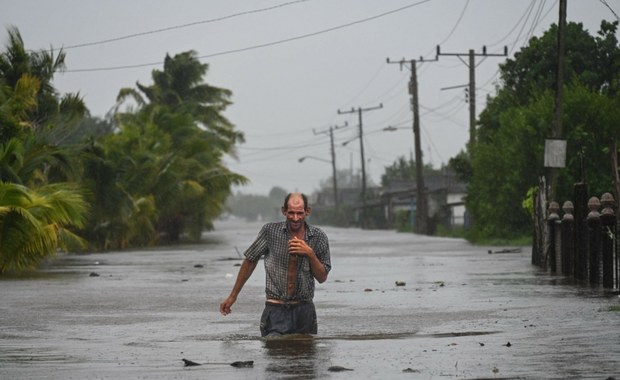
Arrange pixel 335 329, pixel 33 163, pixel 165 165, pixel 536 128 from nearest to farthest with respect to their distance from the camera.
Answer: pixel 335 329, pixel 33 163, pixel 536 128, pixel 165 165

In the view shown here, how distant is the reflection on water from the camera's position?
965 centimetres

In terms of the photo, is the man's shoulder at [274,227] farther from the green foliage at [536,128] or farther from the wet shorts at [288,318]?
the green foliage at [536,128]

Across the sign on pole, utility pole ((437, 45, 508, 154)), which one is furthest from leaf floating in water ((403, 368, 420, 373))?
utility pole ((437, 45, 508, 154))

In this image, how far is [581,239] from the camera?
21.4 m

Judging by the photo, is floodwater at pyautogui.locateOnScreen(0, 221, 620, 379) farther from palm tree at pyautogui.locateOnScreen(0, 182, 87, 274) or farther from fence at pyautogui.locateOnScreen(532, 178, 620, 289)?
palm tree at pyautogui.locateOnScreen(0, 182, 87, 274)

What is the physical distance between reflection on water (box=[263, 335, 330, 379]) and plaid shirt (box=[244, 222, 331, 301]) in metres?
0.39

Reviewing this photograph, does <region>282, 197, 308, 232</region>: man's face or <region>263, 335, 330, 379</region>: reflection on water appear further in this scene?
<region>282, 197, 308, 232</region>: man's face

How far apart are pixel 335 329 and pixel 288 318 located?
2.69 meters

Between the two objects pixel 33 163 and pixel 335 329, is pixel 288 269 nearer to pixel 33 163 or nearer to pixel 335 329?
pixel 335 329

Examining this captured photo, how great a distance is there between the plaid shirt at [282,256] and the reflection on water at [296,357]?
390mm

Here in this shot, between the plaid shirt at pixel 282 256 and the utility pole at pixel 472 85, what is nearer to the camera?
the plaid shirt at pixel 282 256

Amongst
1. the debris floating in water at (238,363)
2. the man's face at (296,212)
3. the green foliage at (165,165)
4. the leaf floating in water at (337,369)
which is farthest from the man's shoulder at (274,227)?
the green foliage at (165,165)

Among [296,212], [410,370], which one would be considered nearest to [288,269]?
[296,212]

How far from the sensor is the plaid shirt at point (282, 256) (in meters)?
11.6
